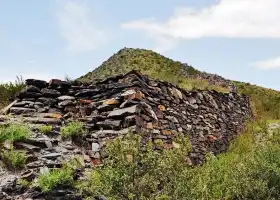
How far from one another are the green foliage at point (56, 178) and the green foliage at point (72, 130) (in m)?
1.66

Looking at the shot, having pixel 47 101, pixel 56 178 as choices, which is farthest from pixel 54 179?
pixel 47 101

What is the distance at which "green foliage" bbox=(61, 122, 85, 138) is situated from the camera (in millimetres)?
8469

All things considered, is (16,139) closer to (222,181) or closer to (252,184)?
(222,181)

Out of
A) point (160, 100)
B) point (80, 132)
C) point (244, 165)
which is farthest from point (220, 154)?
point (80, 132)

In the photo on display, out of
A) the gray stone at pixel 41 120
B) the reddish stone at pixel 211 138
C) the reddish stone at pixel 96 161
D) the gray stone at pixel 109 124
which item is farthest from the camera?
the reddish stone at pixel 211 138

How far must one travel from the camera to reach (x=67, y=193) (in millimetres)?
6441

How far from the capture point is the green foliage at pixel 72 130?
27.8 feet

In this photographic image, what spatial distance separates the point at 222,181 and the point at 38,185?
308cm

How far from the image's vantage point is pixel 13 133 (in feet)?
25.9

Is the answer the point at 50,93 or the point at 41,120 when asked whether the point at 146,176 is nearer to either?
the point at 41,120

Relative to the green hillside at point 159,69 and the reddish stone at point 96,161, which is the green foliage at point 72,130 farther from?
the green hillside at point 159,69

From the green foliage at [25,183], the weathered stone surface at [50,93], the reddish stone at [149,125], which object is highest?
the weathered stone surface at [50,93]

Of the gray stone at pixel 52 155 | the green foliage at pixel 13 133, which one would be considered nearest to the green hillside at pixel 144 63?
the green foliage at pixel 13 133

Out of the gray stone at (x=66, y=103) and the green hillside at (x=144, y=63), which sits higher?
the green hillside at (x=144, y=63)
